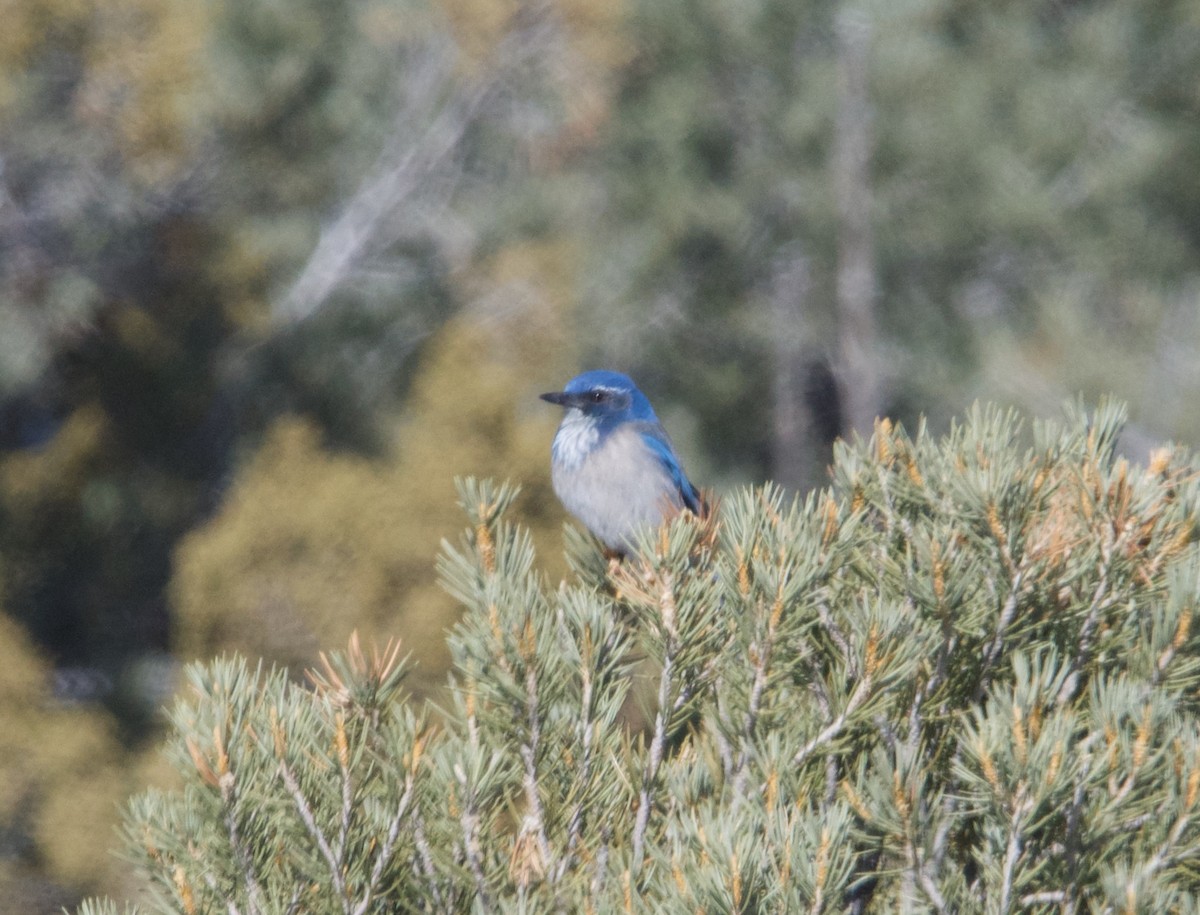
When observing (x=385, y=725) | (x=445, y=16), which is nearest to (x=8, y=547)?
(x=445, y=16)

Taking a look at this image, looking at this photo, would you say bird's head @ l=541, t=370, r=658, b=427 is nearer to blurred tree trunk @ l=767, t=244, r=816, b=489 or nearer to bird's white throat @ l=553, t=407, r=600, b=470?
bird's white throat @ l=553, t=407, r=600, b=470

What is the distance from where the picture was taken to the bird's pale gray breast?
3363mm

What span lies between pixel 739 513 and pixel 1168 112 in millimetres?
12498

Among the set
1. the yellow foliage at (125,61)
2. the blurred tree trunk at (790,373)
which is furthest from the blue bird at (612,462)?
the blurred tree trunk at (790,373)

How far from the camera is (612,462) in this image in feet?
11.6

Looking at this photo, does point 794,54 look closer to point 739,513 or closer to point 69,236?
point 69,236

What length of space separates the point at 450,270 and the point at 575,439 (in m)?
7.94

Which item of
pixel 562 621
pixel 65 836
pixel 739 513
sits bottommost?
pixel 562 621

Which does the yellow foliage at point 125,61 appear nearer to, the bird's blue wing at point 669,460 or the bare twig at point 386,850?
the bird's blue wing at point 669,460

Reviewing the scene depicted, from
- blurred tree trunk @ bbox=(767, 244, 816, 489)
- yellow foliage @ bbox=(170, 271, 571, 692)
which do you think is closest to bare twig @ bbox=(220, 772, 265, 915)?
yellow foliage @ bbox=(170, 271, 571, 692)

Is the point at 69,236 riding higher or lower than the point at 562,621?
higher

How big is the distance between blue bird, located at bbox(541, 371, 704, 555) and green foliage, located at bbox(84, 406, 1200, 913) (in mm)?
1407

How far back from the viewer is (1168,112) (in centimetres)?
1275

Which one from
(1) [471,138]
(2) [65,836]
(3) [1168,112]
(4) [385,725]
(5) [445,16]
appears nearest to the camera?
(4) [385,725]
